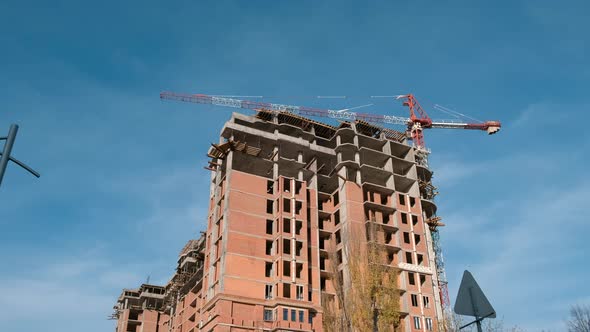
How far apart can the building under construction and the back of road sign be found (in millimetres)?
44570

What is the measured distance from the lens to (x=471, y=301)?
404 inches

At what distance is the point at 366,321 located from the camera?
4909 centimetres

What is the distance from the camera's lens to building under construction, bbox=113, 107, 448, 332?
187ft

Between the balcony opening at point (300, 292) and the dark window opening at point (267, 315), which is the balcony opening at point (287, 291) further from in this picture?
the dark window opening at point (267, 315)

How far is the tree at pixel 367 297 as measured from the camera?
162 feet

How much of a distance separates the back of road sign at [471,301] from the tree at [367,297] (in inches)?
1473

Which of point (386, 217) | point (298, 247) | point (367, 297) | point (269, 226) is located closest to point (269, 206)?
point (269, 226)

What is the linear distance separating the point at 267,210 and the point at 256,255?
21.9ft

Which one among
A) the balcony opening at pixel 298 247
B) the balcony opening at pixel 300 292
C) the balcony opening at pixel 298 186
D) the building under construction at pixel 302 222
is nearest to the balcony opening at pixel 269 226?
the building under construction at pixel 302 222

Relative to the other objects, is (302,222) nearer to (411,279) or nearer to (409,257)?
(409,257)

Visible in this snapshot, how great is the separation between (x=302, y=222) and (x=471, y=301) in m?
53.5

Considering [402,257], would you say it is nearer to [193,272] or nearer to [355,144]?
[355,144]

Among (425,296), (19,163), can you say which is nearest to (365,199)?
(425,296)

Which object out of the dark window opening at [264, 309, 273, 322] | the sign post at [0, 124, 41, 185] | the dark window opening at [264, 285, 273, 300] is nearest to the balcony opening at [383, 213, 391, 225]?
the dark window opening at [264, 285, 273, 300]
